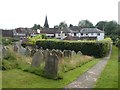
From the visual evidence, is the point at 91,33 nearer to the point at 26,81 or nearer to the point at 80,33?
the point at 80,33

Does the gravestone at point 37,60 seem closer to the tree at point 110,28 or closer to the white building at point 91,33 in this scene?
the white building at point 91,33

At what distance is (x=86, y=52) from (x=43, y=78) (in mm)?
23776

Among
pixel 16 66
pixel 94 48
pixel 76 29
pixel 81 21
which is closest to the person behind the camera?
pixel 16 66

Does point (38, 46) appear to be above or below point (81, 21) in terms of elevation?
below

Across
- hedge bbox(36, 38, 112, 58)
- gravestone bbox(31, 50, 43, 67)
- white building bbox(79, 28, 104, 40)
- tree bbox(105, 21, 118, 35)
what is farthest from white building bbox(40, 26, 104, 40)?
gravestone bbox(31, 50, 43, 67)

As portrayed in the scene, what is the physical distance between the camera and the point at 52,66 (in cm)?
1437

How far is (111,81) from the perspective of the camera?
13.9 meters

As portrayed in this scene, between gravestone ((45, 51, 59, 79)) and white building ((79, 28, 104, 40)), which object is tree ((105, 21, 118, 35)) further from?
gravestone ((45, 51, 59, 79))

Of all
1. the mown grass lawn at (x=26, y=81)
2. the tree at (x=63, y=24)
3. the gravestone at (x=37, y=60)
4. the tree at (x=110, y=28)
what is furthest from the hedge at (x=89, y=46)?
the tree at (x=63, y=24)

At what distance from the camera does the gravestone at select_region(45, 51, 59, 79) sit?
1421 centimetres

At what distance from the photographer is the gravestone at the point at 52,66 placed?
1421 cm

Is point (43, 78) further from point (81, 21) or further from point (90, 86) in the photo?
point (81, 21)

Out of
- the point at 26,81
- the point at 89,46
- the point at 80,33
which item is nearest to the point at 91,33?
the point at 80,33

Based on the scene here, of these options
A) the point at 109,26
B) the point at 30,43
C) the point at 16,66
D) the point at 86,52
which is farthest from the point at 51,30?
the point at 16,66
